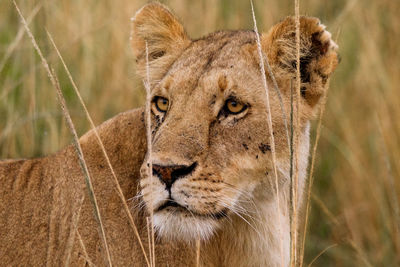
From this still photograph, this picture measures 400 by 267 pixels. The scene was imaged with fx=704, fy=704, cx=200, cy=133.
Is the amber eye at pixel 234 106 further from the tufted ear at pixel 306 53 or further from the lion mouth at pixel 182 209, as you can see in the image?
the lion mouth at pixel 182 209

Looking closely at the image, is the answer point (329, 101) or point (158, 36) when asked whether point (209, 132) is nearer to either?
point (158, 36)

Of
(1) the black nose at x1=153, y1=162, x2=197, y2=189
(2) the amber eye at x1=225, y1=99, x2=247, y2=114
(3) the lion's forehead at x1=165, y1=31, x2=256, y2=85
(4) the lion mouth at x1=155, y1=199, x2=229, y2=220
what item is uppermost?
(3) the lion's forehead at x1=165, y1=31, x2=256, y2=85

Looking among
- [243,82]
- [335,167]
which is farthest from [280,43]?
[335,167]

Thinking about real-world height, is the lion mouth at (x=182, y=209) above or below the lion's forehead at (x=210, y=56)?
below

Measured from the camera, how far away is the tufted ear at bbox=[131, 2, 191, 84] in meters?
4.06

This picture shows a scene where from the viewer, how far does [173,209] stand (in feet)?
10.1

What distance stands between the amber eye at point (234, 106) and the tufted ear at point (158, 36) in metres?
0.70

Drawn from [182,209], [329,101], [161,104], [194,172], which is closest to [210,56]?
[161,104]

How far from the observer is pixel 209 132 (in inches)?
132

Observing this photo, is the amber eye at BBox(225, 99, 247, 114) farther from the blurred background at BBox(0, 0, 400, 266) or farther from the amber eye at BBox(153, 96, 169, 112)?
the blurred background at BBox(0, 0, 400, 266)

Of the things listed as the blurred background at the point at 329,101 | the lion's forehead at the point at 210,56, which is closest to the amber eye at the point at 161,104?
the lion's forehead at the point at 210,56

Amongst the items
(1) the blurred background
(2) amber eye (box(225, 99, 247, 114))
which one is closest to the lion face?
(2) amber eye (box(225, 99, 247, 114))

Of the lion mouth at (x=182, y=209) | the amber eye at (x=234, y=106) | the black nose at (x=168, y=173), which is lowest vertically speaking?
the lion mouth at (x=182, y=209)

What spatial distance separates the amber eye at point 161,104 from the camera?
3665 mm
